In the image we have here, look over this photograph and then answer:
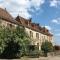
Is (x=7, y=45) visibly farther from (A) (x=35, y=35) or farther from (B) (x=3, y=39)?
(A) (x=35, y=35)

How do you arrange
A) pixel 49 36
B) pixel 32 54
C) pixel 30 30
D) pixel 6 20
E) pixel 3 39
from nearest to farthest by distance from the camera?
pixel 3 39 < pixel 32 54 < pixel 6 20 < pixel 30 30 < pixel 49 36

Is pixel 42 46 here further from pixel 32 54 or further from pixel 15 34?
pixel 15 34

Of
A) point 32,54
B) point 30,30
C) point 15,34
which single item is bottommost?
point 32,54

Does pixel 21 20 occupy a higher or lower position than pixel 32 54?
higher

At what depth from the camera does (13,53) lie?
37.3 meters

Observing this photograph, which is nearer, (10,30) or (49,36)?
(10,30)

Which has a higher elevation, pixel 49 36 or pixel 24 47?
pixel 49 36

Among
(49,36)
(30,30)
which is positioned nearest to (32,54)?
(30,30)

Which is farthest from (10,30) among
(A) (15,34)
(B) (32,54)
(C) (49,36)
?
(C) (49,36)

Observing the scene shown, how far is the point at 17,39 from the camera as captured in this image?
122 ft

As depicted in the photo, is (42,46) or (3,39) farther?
(42,46)

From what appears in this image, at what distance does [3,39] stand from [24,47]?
13.2 feet

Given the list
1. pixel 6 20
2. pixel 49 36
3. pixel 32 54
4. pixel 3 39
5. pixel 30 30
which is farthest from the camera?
pixel 49 36

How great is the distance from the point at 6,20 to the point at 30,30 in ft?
43.8
